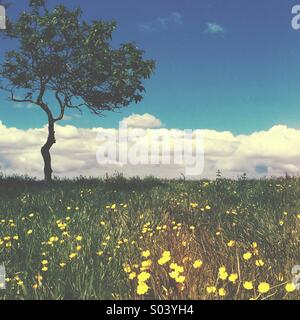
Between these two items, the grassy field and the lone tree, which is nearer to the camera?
the grassy field

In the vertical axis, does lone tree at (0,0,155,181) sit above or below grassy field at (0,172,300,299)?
above

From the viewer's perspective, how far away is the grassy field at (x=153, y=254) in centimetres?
430

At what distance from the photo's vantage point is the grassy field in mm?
4297

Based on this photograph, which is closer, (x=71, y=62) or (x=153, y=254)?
(x=153, y=254)

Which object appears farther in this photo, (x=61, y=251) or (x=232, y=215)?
(x=232, y=215)

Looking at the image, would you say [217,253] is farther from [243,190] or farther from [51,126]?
[51,126]

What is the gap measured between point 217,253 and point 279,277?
0.77 m

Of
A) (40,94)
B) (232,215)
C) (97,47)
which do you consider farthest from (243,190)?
(40,94)

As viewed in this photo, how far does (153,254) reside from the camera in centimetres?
496

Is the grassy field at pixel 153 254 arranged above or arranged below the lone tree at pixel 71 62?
below

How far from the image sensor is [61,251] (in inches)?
221

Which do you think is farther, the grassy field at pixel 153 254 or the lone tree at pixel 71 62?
the lone tree at pixel 71 62

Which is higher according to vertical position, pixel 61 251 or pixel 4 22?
pixel 4 22
